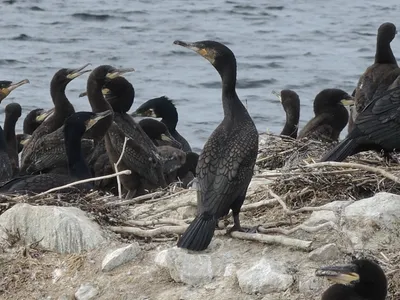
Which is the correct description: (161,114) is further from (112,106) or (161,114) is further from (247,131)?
(247,131)

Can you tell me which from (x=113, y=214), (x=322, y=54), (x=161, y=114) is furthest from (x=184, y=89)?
(x=113, y=214)

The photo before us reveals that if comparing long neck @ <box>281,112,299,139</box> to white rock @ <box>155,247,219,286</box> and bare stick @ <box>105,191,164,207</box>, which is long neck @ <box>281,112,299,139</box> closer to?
bare stick @ <box>105,191,164,207</box>

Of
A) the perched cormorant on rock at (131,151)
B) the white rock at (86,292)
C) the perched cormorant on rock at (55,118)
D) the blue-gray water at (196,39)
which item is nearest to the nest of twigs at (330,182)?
the white rock at (86,292)

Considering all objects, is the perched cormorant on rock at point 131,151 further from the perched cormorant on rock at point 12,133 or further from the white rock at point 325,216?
the white rock at point 325,216

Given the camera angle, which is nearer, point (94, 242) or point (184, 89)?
point (94, 242)

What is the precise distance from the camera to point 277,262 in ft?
24.8

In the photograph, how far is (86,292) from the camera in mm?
7758

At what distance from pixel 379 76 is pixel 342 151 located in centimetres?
366

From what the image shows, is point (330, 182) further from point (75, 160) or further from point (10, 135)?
point (10, 135)

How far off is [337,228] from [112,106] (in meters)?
4.84

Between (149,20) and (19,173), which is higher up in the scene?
(19,173)

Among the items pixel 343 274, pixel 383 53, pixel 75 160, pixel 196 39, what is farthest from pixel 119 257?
pixel 196 39

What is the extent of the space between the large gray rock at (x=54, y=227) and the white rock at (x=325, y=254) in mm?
1408

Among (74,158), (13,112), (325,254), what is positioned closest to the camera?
(325,254)
